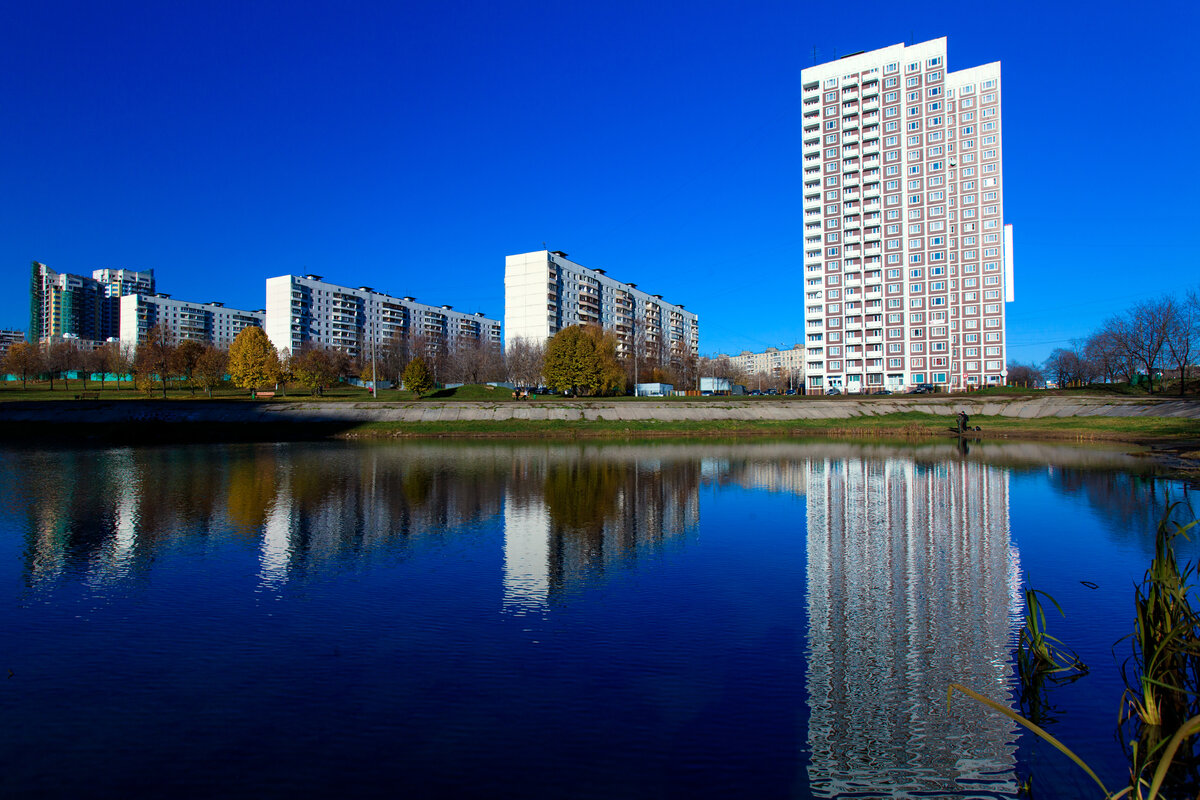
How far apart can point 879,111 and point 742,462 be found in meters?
97.3

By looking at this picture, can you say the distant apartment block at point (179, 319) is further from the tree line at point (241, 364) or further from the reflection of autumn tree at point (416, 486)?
the reflection of autumn tree at point (416, 486)

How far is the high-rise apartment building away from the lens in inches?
4006

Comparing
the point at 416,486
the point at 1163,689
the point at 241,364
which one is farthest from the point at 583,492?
the point at 241,364

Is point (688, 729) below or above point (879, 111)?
below

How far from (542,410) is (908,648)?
5195 cm

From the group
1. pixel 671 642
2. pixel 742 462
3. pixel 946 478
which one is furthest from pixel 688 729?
pixel 742 462

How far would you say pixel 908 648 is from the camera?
27.4 ft

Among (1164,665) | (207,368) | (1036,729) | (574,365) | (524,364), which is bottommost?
(1164,665)

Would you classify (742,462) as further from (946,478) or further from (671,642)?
(671,642)

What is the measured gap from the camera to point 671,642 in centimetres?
857

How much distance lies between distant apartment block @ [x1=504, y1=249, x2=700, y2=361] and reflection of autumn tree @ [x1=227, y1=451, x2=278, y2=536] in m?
103

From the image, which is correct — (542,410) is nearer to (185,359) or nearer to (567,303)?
(185,359)

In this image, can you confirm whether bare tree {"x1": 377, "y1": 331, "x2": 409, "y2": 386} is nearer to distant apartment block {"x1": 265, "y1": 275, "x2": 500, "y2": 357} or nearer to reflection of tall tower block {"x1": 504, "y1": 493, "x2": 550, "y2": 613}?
distant apartment block {"x1": 265, "y1": 275, "x2": 500, "y2": 357}

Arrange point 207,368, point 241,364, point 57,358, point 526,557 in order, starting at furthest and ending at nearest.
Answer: point 57,358, point 241,364, point 207,368, point 526,557
